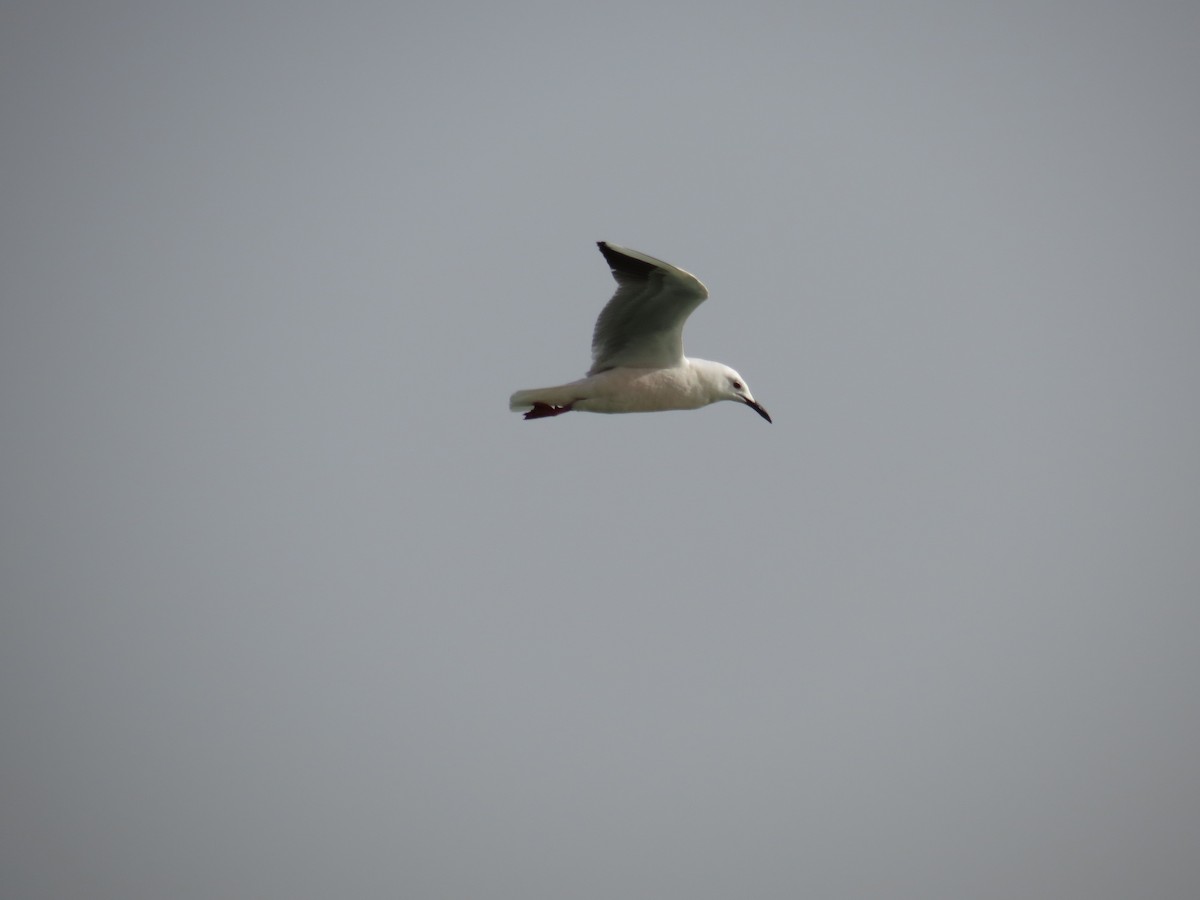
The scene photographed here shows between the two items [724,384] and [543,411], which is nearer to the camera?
[543,411]

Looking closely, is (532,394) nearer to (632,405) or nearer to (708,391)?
(632,405)

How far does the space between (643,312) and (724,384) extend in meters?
1.38

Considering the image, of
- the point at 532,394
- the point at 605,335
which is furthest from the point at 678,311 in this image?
the point at 532,394

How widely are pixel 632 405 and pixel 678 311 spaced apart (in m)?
1.03

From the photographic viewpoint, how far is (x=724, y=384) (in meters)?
13.0

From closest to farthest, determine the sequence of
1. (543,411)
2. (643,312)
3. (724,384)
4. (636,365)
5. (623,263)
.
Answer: (623,263) < (643,312) < (543,411) < (636,365) < (724,384)

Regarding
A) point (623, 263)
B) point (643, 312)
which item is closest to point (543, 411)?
point (643, 312)

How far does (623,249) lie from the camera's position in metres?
11.3

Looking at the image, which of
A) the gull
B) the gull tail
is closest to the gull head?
the gull

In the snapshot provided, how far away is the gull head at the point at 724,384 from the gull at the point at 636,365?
1 centimetres

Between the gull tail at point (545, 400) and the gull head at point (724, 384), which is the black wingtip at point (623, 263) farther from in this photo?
the gull head at point (724, 384)

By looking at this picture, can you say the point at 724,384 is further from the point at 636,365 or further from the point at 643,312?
the point at 643,312

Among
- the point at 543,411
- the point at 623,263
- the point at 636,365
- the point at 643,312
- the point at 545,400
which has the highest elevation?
the point at 623,263

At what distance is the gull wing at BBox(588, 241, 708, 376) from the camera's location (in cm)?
1156
